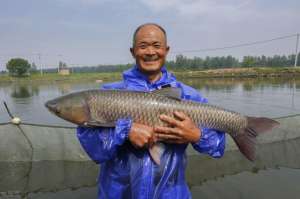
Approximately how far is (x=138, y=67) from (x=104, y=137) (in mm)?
641

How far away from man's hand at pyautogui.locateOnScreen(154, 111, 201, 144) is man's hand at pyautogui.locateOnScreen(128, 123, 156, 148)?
8 centimetres

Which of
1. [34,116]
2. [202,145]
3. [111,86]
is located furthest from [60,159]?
[34,116]

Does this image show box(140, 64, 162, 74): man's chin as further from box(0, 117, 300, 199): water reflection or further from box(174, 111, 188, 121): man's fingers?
box(0, 117, 300, 199): water reflection

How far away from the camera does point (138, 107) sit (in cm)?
243

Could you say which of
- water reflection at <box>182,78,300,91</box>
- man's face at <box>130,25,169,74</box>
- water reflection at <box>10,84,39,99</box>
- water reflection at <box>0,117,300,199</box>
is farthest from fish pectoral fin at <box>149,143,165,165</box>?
water reflection at <box>182,78,300,91</box>

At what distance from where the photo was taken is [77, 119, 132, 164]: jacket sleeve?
2.27 meters

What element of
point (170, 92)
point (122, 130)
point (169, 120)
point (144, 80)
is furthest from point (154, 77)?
point (122, 130)

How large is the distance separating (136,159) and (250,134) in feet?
3.41

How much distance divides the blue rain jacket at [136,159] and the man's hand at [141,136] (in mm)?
42

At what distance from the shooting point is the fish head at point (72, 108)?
248 centimetres

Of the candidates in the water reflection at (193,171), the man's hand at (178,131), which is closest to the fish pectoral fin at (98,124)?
the man's hand at (178,131)

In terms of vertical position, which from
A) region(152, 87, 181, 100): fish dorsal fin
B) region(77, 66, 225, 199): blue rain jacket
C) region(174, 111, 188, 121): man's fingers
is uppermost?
region(152, 87, 181, 100): fish dorsal fin

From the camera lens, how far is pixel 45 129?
22.5ft

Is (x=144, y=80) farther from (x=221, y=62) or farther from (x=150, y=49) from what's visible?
(x=221, y=62)
